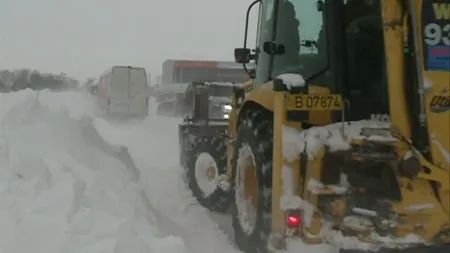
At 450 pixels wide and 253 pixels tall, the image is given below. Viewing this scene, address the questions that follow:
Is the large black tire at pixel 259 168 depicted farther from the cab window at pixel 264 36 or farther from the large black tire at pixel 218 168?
the large black tire at pixel 218 168

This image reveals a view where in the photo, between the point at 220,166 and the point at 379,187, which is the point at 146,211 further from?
the point at 379,187

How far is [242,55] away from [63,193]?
261 centimetres

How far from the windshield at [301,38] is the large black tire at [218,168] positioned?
2.35 m

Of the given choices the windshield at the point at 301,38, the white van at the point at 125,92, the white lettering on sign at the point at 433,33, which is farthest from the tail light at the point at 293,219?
the white van at the point at 125,92

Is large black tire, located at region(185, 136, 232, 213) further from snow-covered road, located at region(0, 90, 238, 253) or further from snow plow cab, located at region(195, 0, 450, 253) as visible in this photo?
snow plow cab, located at region(195, 0, 450, 253)

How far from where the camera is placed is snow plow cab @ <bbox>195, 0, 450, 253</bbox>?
13.7ft

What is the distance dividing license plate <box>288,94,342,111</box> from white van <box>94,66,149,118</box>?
2087cm

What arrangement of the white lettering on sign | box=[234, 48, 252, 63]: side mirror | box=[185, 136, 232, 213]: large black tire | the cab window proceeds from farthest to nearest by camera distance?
box=[185, 136, 232, 213]: large black tire → box=[234, 48, 252, 63]: side mirror → the cab window → the white lettering on sign

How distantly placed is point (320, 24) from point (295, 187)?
5.05 ft

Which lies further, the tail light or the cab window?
the cab window

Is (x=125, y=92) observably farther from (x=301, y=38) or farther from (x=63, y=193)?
(x=301, y=38)

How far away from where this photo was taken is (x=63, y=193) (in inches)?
225

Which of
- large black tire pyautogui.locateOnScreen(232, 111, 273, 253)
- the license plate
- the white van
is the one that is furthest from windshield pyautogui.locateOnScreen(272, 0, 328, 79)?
the white van

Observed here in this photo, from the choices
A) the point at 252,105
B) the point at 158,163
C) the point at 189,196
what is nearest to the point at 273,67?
the point at 252,105
